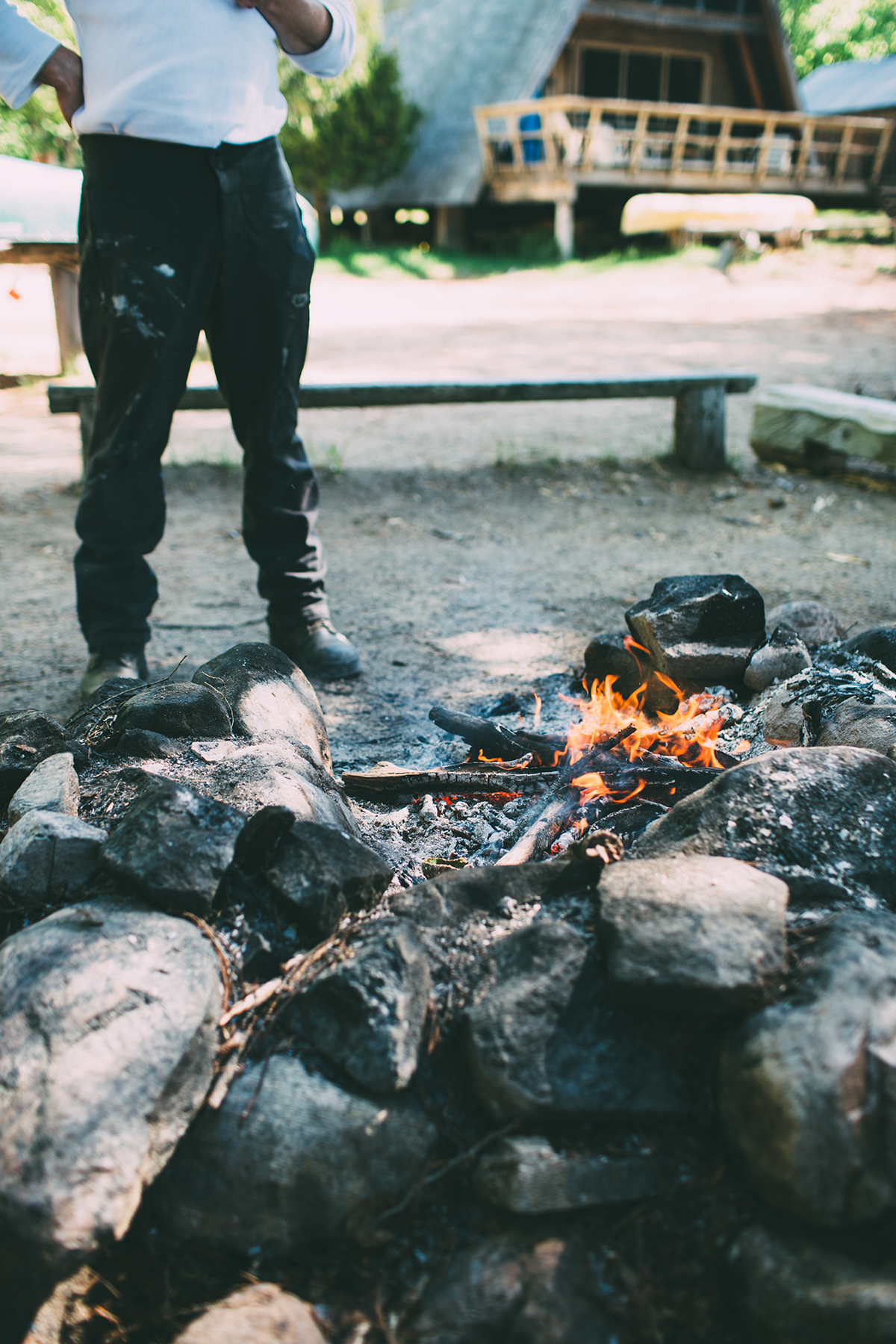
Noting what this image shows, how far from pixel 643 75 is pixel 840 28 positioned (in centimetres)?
2053

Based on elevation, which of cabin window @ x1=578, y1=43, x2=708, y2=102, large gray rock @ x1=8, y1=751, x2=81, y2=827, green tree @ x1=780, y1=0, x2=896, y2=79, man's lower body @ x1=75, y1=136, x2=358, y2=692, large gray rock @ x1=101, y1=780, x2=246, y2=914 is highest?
green tree @ x1=780, y1=0, x2=896, y2=79

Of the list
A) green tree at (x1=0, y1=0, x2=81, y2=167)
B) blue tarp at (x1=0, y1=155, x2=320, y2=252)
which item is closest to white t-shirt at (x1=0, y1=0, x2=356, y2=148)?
blue tarp at (x1=0, y1=155, x2=320, y2=252)

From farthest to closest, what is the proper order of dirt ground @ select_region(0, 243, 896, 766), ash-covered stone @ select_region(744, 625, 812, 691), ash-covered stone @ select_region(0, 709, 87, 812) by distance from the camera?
dirt ground @ select_region(0, 243, 896, 766), ash-covered stone @ select_region(744, 625, 812, 691), ash-covered stone @ select_region(0, 709, 87, 812)

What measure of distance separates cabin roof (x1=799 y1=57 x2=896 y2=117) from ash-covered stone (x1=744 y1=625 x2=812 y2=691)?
26264 mm

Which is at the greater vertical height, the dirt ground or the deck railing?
the deck railing

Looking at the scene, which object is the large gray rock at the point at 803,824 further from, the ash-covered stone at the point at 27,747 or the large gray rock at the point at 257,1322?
the ash-covered stone at the point at 27,747

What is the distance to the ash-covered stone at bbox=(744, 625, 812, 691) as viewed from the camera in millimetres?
2418

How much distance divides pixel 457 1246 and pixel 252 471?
7.32ft

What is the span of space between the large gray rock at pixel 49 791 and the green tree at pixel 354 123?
17.6 m

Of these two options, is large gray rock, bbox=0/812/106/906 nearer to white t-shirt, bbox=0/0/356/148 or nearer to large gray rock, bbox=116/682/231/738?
large gray rock, bbox=116/682/231/738

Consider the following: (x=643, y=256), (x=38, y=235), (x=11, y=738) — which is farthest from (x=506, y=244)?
(x=11, y=738)

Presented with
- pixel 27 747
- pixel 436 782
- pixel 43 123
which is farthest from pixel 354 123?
pixel 27 747

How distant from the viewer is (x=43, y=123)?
1467 centimetres

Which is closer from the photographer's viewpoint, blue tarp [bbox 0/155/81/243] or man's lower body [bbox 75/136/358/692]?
man's lower body [bbox 75/136/358/692]
